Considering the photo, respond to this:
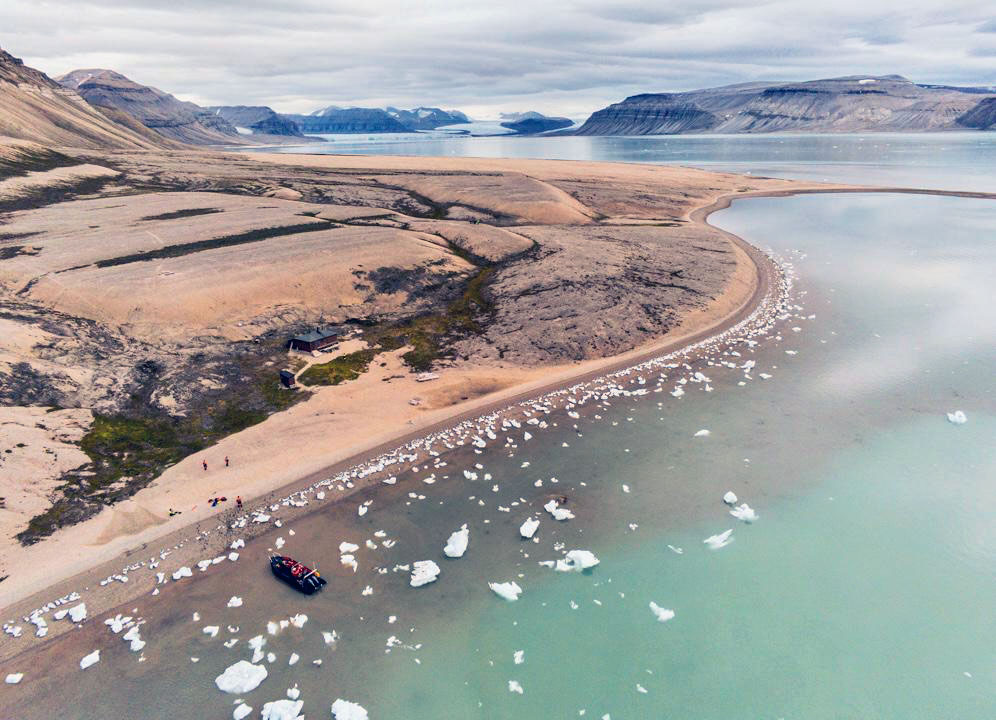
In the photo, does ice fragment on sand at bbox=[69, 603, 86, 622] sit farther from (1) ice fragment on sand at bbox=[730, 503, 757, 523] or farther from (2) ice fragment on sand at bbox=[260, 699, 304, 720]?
(1) ice fragment on sand at bbox=[730, 503, 757, 523]

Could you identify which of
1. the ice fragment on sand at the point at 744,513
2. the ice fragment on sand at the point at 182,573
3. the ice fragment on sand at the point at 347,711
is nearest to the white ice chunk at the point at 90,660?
the ice fragment on sand at the point at 182,573

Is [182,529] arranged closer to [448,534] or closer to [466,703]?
[448,534]

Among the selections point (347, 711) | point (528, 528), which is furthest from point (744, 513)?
point (347, 711)

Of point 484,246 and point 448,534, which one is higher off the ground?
point 484,246

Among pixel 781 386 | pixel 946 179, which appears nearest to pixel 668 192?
pixel 946 179

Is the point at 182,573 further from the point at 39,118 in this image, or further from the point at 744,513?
the point at 39,118

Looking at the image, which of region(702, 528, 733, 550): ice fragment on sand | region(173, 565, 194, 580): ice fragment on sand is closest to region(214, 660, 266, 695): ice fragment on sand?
region(173, 565, 194, 580): ice fragment on sand

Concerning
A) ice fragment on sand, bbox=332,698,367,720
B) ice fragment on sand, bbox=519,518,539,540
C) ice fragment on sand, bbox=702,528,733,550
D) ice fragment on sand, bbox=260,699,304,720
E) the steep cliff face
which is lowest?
ice fragment on sand, bbox=332,698,367,720
